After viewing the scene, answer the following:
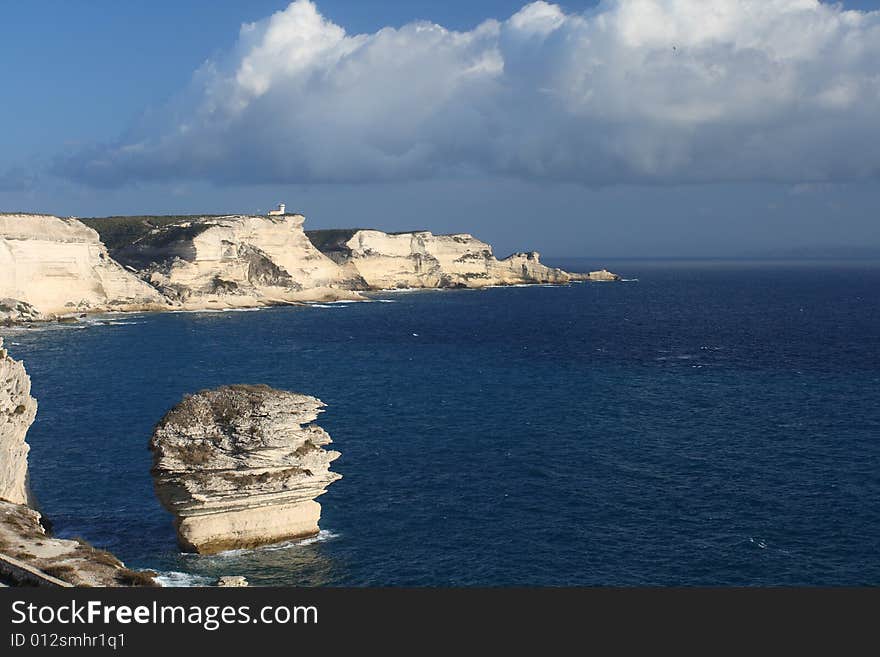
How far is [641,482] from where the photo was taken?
39062 mm

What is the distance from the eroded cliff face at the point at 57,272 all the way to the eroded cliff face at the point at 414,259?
55148mm

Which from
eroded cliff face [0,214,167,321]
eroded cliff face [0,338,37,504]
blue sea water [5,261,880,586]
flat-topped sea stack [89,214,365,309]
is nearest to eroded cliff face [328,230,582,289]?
flat-topped sea stack [89,214,365,309]

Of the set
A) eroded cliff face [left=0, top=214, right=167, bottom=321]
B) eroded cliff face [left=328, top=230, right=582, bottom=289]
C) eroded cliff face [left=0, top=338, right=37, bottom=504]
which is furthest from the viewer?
eroded cliff face [left=328, top=230, right=582, bottom=289]

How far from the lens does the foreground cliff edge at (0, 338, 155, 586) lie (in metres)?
23.8

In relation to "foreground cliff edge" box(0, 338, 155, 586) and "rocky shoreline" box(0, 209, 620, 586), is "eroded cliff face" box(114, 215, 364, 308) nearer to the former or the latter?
"rocky shoreline" box(0, 209, 620, 586)

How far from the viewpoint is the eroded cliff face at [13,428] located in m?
33.1

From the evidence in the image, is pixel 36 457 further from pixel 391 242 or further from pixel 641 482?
pixel 391 242

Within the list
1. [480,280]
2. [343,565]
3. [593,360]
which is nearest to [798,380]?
[593,360]

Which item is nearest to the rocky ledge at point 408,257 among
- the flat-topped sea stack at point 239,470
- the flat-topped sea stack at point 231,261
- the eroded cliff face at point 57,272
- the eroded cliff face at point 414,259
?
the eroded cliff face at point 414,259

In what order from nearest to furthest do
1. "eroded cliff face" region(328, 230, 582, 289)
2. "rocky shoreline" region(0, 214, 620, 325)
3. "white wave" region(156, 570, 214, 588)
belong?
"white wave" region(156, 570, 214, 588) → "rocky shoreline" region(0, 214, 620, 325) → "eroded cliff face" region(328, 230, 582, 289)

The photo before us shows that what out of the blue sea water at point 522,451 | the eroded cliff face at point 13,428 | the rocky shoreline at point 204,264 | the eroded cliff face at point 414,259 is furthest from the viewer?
the eroded cliff face at point 414,259

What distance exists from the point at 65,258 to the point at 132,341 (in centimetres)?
2923

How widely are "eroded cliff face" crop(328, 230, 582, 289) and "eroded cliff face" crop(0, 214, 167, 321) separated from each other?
5515 cm

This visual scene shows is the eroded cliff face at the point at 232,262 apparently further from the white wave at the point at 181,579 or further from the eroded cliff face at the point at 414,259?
the white wave at the point at 181,579
